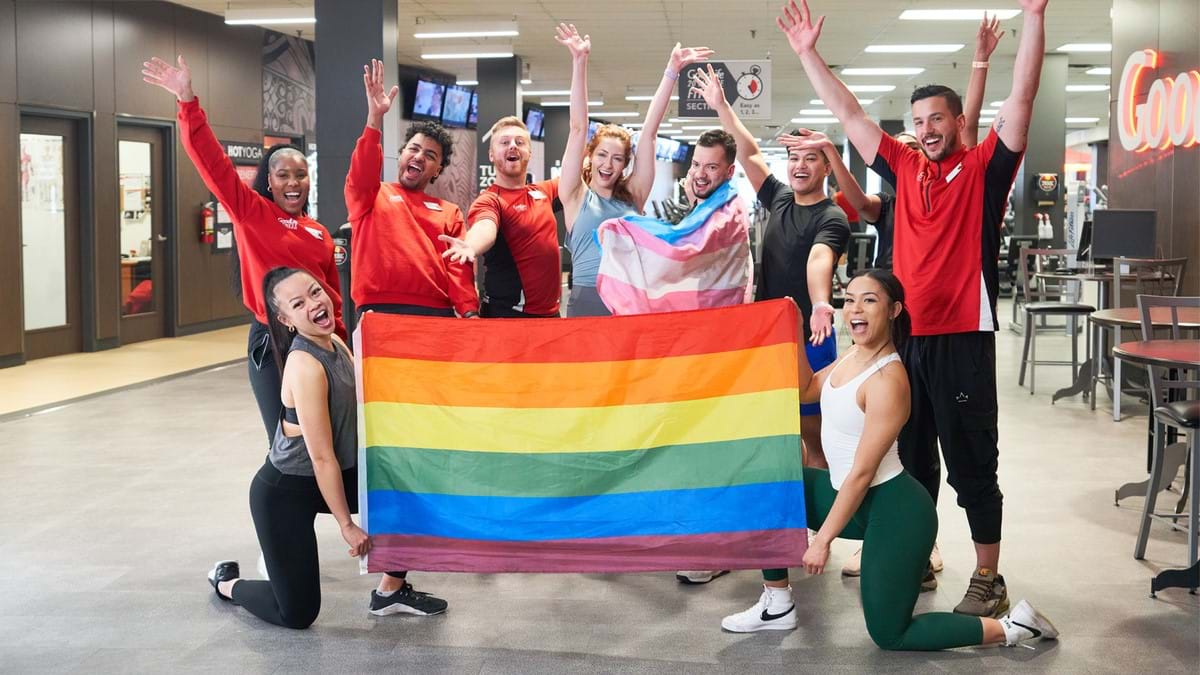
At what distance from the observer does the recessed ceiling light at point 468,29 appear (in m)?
13.5

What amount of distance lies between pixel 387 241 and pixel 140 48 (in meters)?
9.26

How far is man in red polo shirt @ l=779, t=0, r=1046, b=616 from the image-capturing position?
12.2ft

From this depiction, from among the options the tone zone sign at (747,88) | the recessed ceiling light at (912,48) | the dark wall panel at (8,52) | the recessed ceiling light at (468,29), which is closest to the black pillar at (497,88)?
the recessed ceiling light at (468,29)

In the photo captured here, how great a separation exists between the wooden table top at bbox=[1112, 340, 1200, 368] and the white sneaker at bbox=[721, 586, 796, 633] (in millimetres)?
1595

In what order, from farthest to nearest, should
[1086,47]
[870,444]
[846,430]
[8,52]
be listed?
A: [1086,47] < [8,52] < [846,430] < [870,444]

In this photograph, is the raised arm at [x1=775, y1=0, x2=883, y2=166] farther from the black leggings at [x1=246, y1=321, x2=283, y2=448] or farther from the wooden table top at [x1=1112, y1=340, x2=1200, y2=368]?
the black leggings at [x1=246, y1=321, x2=283, y2=448]

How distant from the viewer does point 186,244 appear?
13.4m

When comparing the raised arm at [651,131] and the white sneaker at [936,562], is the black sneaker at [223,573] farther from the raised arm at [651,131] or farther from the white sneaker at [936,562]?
the white sneaker at [936,562]

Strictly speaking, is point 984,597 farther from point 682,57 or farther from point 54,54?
point 54,54

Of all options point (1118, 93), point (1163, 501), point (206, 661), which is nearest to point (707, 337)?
point (206, 661)

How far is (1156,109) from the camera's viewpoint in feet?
28.5

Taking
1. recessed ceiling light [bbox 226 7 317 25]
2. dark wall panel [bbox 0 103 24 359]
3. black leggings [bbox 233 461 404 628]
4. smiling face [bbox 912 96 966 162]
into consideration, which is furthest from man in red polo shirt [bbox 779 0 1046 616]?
recessed ceiling light [bbox 226 7 317 25]

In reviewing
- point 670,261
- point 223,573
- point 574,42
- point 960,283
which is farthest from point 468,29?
point 960,283

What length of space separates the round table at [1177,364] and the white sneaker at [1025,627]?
0.66m
